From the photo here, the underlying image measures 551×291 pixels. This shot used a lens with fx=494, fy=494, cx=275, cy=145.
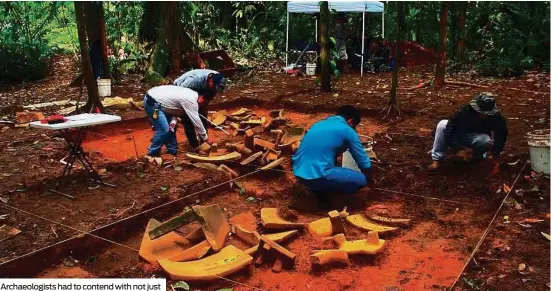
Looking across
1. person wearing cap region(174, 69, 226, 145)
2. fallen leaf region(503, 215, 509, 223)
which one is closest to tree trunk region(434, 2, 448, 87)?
person wearing cap region(174, 69, 226, 145)

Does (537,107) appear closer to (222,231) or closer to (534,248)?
(534,248)

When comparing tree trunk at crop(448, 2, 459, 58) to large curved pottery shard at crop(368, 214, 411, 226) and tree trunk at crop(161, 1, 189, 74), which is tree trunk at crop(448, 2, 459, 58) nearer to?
tree trunk at crop(161, 1, 189, 74)

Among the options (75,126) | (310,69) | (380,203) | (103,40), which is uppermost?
(103,40)

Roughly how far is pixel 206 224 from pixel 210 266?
50 cm

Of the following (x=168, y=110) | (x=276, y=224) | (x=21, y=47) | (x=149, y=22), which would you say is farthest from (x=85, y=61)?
(x=149, y=22)

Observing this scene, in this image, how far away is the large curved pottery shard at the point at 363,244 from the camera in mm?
4082

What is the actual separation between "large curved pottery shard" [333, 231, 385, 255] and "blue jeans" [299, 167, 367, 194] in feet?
2.65

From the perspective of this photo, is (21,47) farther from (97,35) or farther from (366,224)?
(366,224)

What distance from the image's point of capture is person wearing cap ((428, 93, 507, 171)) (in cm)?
536

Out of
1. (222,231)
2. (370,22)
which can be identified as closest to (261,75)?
(370,22)

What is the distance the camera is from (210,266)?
381 cm

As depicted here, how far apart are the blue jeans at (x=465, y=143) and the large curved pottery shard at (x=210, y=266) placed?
2.99 meters

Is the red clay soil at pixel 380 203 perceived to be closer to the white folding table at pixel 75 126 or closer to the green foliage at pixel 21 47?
the white folding table at pixel 75 126

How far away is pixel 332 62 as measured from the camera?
13195 millimetres
